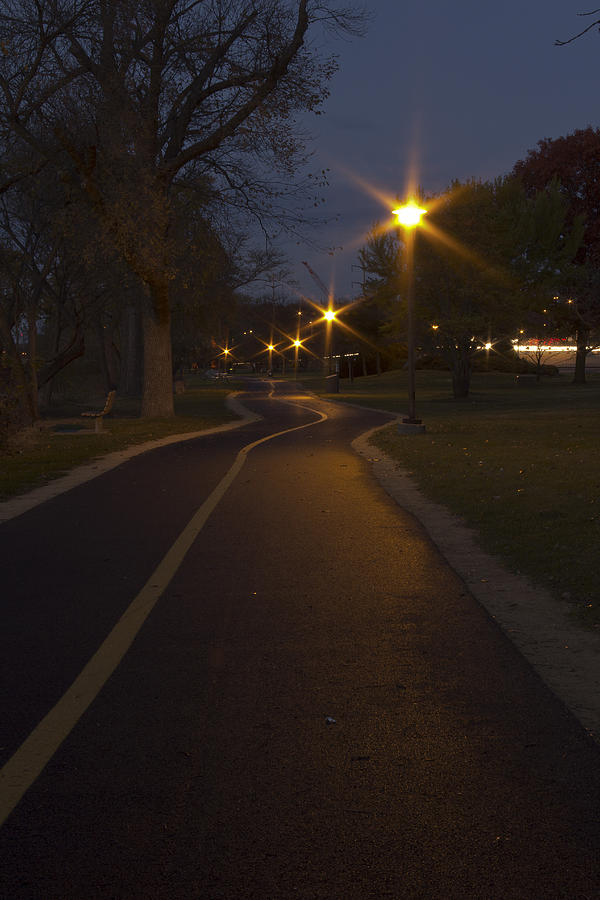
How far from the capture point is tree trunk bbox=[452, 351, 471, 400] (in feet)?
137

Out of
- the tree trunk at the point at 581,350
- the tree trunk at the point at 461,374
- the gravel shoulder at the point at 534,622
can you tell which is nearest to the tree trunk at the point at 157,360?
the gravel shoulder at the point at 534,622

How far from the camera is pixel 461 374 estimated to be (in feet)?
138

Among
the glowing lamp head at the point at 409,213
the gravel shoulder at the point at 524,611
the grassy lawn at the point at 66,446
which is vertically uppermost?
the glowing lamp head at the point at 409,213

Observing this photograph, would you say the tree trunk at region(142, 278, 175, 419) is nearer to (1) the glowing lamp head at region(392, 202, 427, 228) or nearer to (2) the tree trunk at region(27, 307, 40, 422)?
(2) the tree trunk at region(27, 307, 40, 422)

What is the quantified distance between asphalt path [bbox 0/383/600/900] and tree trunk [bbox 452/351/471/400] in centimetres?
3511

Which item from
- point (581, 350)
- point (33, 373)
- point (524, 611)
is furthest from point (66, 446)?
point (581, 350)

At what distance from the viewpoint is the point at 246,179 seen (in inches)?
958

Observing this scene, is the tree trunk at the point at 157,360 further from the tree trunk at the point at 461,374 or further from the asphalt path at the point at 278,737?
the tree trunk at the point at 461,374

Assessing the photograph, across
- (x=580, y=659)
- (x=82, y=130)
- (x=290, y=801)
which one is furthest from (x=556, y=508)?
(x=82, y=130)

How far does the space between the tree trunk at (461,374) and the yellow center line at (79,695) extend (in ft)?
117

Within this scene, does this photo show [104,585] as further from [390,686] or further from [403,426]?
[403,426]

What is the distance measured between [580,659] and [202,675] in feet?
7.25

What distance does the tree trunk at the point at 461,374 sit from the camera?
137 feet

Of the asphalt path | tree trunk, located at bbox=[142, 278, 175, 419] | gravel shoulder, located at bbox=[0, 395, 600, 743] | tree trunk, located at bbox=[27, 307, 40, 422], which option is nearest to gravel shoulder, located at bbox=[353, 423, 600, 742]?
gravel shoulder, located at bbox=[0, 395, 600, 743]
